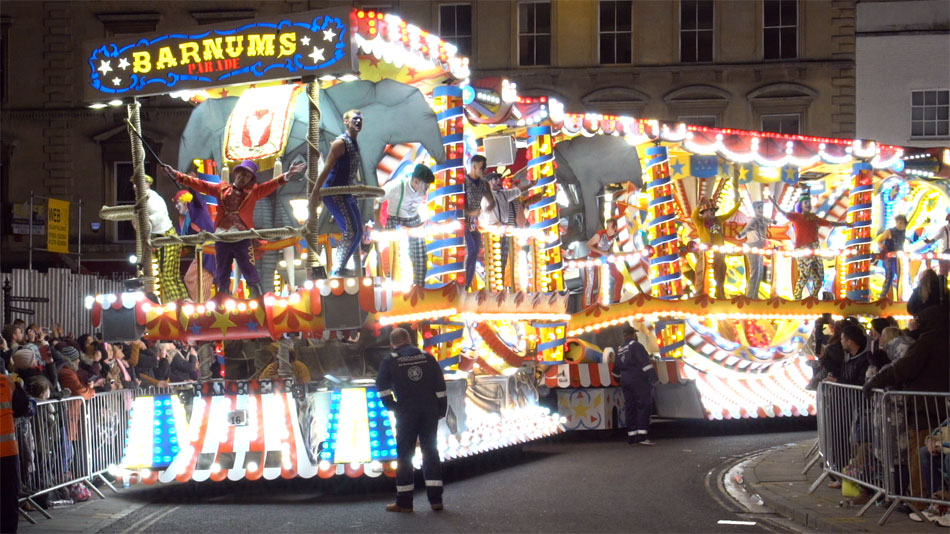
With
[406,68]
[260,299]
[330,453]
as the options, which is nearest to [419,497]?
[330,453]

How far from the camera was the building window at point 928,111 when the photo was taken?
38.9 meters

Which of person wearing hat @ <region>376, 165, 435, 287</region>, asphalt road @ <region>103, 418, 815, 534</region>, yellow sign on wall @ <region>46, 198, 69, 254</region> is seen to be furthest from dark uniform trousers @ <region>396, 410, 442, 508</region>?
yellow sign on wall @ <region>46, 198, 69, 254</region>

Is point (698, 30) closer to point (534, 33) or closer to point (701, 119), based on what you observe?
point (701, 119)

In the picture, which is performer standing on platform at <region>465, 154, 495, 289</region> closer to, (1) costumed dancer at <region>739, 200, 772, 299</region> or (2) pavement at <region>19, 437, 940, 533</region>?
(2) pavement at <region>19, 437, 940, 533</region>

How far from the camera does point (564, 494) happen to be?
43.1 feet

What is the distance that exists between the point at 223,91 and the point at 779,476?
751 cm

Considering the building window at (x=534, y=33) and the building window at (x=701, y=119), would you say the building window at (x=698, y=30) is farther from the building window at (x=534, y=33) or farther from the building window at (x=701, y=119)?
the building window at (x=534, y=33)

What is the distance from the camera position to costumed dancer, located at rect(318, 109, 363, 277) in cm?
1409

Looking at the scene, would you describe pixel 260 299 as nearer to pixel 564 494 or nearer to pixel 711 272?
pixel 564 494

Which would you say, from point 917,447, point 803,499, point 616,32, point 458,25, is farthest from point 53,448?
point 616,32

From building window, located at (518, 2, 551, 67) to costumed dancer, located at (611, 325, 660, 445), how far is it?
69.1ft

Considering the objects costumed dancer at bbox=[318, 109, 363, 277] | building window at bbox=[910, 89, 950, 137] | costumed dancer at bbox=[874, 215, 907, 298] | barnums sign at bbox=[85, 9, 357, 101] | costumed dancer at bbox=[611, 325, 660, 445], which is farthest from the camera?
building window at bbox=[910, 89, 950, 137]

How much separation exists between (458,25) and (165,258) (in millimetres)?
24970

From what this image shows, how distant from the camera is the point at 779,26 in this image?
3916 cm
